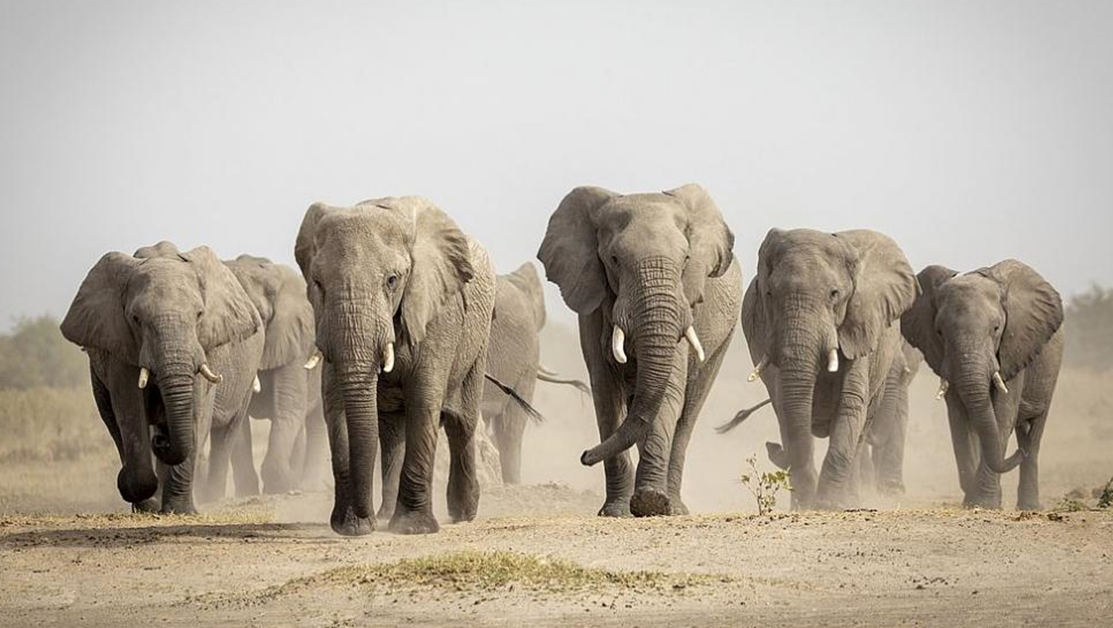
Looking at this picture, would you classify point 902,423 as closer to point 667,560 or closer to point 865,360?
point 865,360

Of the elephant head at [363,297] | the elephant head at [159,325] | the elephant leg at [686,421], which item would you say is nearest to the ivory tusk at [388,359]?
the elephant head at [363,297]

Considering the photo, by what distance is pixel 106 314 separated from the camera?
18.5 meters

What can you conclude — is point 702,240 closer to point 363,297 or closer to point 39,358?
point 363,297

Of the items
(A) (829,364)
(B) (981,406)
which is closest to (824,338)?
(A) (829,364)

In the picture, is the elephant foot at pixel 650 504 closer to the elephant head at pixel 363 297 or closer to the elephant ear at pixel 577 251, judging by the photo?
the elephant ear at pixel 577 251

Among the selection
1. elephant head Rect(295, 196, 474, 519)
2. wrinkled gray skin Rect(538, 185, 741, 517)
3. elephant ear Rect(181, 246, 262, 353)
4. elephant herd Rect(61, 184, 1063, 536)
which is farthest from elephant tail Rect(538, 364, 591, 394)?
elephant head Rect(295, 196, 474, 519)

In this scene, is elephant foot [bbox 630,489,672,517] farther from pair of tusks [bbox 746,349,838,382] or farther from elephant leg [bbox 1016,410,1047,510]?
elephant leg [bbox 1016,410,1047,510]

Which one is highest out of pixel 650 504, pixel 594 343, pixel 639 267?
pixel 639 267

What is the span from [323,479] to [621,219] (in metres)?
12.5

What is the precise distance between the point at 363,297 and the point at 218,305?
549 cm

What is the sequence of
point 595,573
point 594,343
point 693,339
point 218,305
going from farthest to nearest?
point 218,305
point 594,343
point 693,339
point 595,573

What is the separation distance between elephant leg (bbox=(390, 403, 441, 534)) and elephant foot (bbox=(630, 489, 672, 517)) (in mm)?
1945

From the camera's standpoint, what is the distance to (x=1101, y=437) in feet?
133

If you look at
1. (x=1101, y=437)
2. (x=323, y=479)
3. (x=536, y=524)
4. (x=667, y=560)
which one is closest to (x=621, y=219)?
(x=536, y=524)
